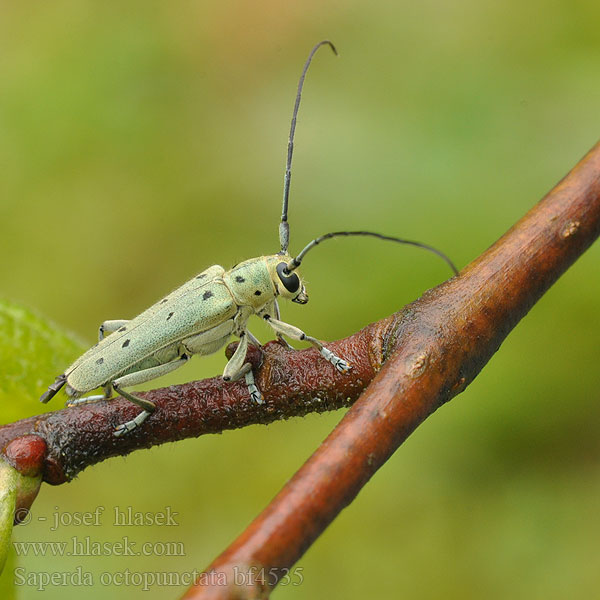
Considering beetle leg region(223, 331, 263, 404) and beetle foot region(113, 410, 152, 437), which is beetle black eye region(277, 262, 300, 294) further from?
beetle foot region(113, 410, 152, 437)

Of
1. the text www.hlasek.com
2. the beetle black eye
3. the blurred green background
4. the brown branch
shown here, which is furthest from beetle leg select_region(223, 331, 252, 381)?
the text www.hlasek.com

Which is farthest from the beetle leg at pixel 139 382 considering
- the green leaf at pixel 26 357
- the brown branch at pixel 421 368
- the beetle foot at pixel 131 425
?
the brown branch at pixel 421 368

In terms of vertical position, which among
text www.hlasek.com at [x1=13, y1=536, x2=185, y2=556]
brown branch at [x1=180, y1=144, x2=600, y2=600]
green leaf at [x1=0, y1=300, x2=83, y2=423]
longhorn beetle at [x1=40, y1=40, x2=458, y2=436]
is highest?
longhorn beetle at [x1=40, y1=40, x2=458, y2=436]

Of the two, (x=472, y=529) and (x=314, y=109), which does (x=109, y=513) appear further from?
(x=314, y=109)

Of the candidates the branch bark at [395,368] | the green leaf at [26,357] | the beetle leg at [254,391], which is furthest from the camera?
the green leaf at [26,357]

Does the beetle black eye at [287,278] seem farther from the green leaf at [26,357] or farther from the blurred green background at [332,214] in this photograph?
the green leaf at [26,357]

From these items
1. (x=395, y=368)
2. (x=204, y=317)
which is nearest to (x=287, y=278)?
(x=204, y=317)
